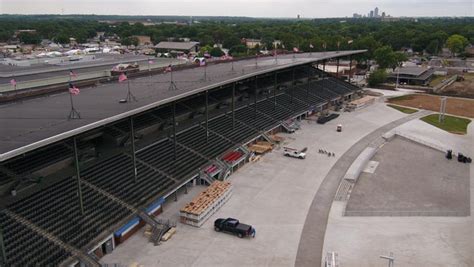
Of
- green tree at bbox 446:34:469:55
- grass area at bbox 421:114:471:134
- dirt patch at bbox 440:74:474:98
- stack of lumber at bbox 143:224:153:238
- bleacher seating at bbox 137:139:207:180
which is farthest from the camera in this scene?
green tree at bbox 446:34:469:55

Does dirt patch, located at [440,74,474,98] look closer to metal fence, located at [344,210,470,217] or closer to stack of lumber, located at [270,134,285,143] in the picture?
stack of lumber, located at [270,134,285,143]

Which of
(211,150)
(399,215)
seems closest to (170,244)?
(211,150)

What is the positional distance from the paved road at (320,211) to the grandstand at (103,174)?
1015 centimetres

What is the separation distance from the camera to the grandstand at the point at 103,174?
79.5 feet

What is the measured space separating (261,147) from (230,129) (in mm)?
4428

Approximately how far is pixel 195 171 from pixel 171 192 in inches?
183

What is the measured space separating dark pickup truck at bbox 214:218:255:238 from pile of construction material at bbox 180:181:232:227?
1.48m

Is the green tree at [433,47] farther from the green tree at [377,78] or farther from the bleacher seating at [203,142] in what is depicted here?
the bleacher seating at [203,142]

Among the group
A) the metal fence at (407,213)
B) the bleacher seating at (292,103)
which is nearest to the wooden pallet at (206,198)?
the metal fence at (407,213)

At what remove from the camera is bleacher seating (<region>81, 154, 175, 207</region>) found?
101ft

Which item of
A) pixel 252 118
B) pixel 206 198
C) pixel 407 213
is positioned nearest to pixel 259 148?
pixel 252 118

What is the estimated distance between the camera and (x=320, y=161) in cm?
4547

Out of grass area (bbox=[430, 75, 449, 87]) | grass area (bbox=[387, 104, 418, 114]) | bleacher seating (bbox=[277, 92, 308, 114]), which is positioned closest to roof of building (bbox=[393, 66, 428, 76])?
grass area (bbox=[430, 75, 449, 87])

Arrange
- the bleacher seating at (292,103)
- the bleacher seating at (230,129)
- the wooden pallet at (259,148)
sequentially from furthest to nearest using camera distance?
1. the bleacher seating at (292,103)
2. the wooden pallet at (259,148)
3. the bleacher seating at (230,129)
